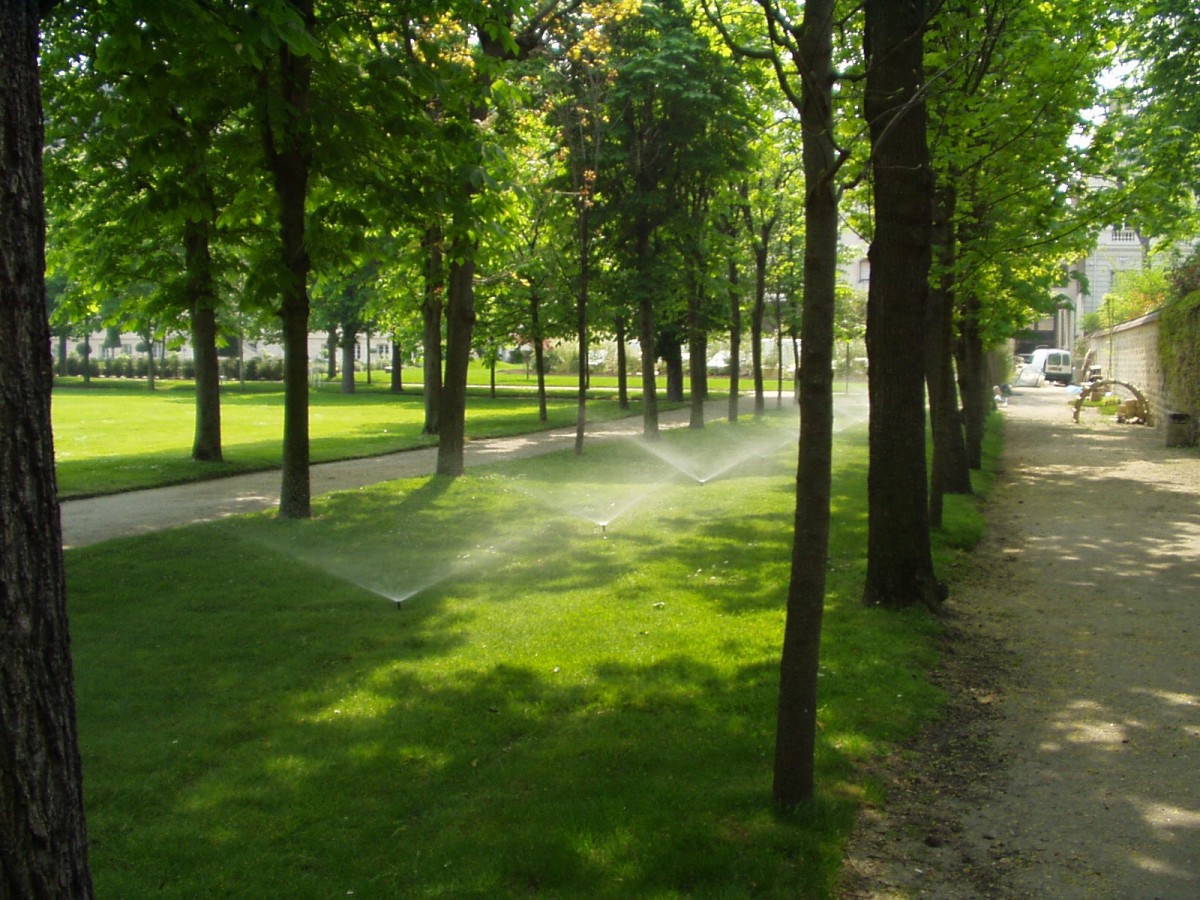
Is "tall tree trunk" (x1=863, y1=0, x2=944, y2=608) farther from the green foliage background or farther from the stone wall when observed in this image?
the stone wall

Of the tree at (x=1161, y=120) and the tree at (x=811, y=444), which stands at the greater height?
the tree at (x=1161, y=120)

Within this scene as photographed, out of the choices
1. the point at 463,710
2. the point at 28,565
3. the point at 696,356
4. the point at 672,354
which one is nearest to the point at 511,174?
the point at 463,710

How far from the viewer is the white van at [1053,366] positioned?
76.1 meters

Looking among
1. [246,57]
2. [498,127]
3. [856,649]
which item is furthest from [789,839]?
Answer: [498,127]

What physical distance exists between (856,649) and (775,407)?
35944 mm

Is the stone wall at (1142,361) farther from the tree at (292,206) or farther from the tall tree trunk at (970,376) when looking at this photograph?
the tree at (292,206)

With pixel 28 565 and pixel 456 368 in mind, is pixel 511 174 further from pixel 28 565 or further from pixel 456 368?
pixel 28 565

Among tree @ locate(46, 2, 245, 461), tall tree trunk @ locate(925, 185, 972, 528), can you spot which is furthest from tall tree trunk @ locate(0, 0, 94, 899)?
tall tree trunk @ locate(925, 185, 972, 528)

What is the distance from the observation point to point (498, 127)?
16.3 metres

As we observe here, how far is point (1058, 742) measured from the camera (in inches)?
245

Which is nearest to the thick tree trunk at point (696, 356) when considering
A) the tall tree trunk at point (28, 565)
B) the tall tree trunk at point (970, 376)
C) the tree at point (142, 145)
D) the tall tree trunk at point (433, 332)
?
the tall tree trunk at point (433, 332)

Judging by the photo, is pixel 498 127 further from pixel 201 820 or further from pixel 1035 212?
pixel 201 820

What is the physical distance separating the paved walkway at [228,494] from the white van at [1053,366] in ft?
190

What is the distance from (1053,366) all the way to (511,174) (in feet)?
233
